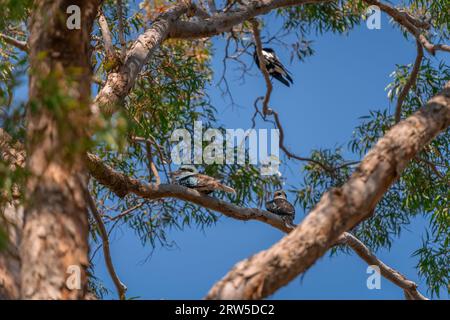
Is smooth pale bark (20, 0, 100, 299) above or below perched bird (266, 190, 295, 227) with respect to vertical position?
below

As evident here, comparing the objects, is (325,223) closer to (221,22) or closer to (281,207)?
(221,22)

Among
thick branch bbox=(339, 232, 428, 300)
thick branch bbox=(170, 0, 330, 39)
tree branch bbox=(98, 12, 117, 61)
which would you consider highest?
thick branch bbox=(170, 0, 330, 39)

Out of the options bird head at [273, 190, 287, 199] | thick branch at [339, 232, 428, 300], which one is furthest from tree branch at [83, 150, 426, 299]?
bird head at [273, 190, 287, 199]

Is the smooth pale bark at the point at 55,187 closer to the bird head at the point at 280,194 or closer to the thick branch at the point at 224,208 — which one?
the thick branch at the point at 224,208

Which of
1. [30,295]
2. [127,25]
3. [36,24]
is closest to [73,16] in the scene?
[36,24]

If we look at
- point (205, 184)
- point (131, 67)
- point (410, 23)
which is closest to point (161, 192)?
point (205, 184)

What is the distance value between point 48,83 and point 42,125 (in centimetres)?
28

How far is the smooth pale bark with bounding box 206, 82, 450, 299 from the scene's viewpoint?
2.80 m

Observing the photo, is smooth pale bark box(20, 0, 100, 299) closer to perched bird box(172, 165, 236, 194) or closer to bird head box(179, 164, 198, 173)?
perched bird box(172, 165, 236, 194)

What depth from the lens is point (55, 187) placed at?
298 centimetres

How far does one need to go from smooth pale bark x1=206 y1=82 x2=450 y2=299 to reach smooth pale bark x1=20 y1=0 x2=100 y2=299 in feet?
1.81

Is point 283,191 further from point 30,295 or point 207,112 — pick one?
point 30,295

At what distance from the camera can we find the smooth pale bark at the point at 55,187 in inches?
114

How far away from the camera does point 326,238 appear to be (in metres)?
2.95
